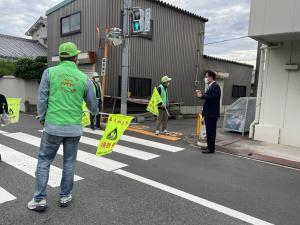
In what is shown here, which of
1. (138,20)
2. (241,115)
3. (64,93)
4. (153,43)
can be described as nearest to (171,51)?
(153,43)

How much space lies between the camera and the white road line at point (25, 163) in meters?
4.73

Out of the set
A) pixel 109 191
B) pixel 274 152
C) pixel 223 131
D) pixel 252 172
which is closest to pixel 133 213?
pixel 109 191

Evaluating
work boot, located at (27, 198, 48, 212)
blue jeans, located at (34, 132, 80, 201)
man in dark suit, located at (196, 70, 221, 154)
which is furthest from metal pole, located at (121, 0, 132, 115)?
work boot, located at (27, 198, 48, 212)

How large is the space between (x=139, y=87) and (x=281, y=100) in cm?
714

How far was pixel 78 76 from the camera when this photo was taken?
11.5 feet

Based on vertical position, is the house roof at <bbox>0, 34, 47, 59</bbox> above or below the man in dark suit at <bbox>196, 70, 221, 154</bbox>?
above

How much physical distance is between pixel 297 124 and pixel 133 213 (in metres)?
6.28

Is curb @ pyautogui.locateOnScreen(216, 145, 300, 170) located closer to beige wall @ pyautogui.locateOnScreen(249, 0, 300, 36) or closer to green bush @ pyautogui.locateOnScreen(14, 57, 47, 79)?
beige wall @ pyautogui.locateOnScreen(249, 0, 300, 36)

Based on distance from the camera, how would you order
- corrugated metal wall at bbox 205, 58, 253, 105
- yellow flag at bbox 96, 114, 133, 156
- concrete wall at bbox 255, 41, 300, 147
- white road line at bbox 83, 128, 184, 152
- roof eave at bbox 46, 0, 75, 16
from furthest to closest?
corrugated metal wall at bbox 205, 58, 253, 105
roof eave at bbox 46, 0, 75, 16
concrete wall at bbox 255, 41, 300, 147
white road line at bbox 83, 128, 184, 152
yellow flag at bbox 96, 114, 133, 156

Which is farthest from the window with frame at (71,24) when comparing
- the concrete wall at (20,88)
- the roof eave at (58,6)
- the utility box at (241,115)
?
the utility box at (241,115)

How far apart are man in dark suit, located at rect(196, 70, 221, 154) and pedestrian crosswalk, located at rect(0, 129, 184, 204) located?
83cm

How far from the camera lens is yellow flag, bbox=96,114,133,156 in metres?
4.73

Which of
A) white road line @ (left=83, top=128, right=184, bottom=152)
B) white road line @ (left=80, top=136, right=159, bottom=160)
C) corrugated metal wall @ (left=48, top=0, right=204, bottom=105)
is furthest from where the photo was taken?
corrugated metal wall @ (left=48, top=0, right=204, bottom=105)

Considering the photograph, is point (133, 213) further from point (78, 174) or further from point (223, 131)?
point (223, 131)
